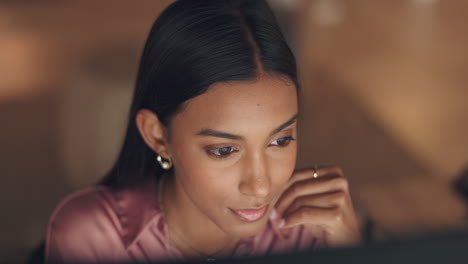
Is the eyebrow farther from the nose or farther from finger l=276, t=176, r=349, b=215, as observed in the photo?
finger l=276, t=176, r=349, b=215

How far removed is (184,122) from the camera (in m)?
0.75

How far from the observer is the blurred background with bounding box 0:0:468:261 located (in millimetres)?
1616

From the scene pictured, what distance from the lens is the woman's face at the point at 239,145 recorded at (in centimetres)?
69

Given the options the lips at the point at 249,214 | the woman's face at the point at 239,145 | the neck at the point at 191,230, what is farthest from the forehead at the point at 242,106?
the neck at the point at 191,230

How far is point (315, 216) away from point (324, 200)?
0.03 m

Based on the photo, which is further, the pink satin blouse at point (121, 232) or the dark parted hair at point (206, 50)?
the pink satin blouse at point (121, 232)

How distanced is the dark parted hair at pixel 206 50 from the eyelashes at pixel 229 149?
83 mm

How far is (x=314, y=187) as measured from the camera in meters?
0.86

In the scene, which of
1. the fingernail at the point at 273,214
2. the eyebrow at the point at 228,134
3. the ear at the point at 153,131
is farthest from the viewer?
the fingernail at the point at 273,214

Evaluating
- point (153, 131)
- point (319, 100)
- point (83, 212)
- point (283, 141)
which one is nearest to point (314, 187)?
point (283, 141)

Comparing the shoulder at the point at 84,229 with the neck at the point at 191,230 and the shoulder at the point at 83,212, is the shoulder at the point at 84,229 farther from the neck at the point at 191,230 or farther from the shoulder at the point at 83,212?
the neck at the point at 191,230

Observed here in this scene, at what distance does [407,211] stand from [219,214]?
42.6 inches

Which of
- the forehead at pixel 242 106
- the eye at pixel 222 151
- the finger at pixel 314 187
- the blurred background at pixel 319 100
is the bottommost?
the blurred background at pixel 319 100

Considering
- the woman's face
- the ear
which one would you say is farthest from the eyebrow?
the ear
